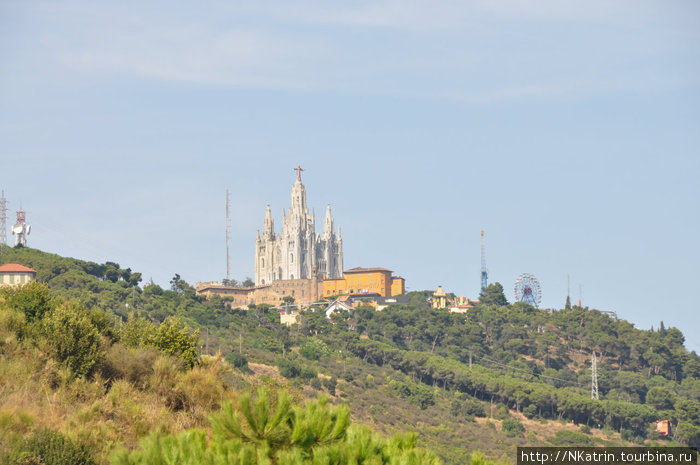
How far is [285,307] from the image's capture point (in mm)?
134000

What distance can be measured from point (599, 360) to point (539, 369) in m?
10.4

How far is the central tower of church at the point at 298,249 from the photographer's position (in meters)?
167

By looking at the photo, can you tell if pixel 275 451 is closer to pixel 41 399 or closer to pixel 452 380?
pixel 41 399

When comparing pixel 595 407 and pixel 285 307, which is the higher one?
pixel 285 307

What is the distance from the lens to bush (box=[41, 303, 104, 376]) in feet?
95.8

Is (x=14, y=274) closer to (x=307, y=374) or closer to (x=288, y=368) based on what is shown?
(x=288, y=368)

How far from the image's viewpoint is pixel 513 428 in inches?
3169

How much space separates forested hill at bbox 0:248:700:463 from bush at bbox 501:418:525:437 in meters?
0.12

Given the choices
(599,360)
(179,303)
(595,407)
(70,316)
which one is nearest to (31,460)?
(70,316)

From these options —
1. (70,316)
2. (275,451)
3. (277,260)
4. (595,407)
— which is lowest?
(595,407)

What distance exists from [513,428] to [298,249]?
90.8m

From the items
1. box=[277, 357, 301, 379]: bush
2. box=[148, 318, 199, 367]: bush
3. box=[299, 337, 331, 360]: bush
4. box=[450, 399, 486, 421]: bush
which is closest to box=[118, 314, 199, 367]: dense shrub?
box=[148, 318, 199, 367]: bush

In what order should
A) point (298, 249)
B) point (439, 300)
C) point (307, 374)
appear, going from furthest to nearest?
point (298, 249), point (439, 300), point (307, 374)

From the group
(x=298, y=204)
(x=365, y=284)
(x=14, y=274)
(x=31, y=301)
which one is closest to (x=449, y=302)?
(x=365, y=284)
